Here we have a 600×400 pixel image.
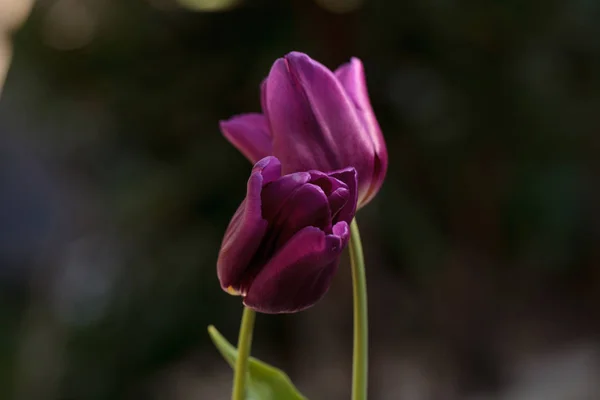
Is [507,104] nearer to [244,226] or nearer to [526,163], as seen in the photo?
[526,163]

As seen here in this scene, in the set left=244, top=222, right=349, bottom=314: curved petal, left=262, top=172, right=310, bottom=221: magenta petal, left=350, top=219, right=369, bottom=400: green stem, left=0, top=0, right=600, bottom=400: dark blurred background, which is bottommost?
left=0, top=0, right=600, bottom=400: dark blurred background

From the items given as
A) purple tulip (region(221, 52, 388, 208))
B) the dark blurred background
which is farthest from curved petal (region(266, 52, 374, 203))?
the dark blurred background

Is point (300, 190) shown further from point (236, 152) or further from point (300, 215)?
point (236, 152)

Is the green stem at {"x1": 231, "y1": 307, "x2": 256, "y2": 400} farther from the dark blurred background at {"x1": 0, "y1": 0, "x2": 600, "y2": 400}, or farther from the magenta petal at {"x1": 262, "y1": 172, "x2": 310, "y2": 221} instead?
the dark blurred background at {"x1": 0, "y1": 0, "x2": 600, "y2": 400}

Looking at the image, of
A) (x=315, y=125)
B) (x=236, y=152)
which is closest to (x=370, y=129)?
(x=315, y=125)

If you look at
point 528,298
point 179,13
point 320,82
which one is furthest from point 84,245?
point 320,82

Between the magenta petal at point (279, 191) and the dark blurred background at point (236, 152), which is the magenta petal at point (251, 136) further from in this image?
the dark blurred background at point (236, 152)
